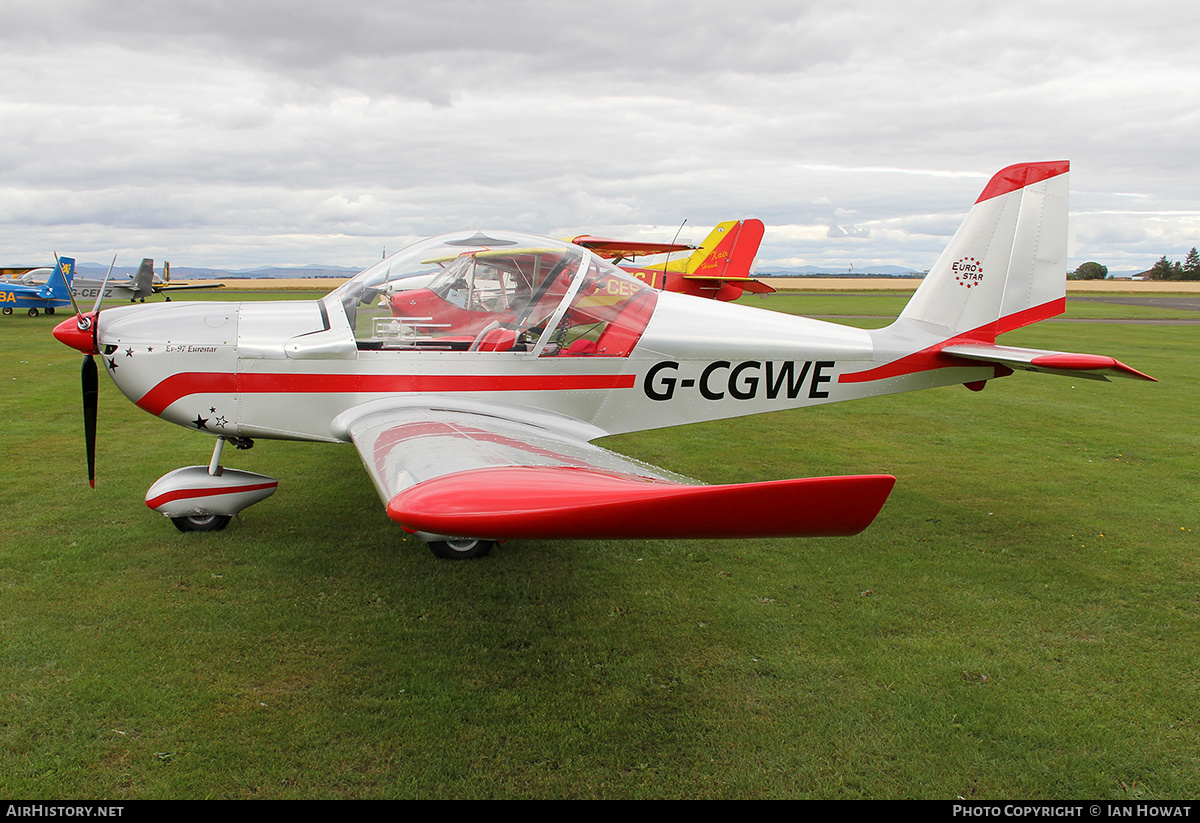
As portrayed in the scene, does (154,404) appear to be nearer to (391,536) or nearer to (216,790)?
(391,536)

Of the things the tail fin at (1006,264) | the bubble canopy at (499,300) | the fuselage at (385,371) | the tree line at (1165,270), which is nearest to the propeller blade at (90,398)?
the fuselage at (385,371)

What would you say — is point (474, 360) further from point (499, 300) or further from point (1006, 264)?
point (1006, 264)

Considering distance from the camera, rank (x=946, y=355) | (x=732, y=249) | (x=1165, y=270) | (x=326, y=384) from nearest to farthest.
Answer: (x=326, y=384), (x=946, y=355), (x=732, y=249), (x=1165, y=270)

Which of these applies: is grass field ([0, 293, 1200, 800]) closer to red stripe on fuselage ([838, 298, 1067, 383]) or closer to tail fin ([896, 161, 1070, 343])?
red stripe on fuselage ([838, 298, 1067, 383])

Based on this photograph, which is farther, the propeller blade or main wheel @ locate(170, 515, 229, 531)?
main wheel @ locate(170, 515, 229, 531)

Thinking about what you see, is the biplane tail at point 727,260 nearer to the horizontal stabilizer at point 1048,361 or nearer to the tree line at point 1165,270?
the horizontal stabilizer at point 1048,361

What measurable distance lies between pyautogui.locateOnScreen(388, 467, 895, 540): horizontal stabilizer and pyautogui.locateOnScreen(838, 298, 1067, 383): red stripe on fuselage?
11.2ft

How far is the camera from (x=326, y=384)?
4664 millimetres

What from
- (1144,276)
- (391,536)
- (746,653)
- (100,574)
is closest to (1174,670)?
(746,653)

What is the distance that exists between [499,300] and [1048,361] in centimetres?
372

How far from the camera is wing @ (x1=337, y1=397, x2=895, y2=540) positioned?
1.97 metres

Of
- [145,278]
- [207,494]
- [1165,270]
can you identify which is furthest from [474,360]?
[1165,270]

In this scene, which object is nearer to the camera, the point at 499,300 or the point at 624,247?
the point at 499,300

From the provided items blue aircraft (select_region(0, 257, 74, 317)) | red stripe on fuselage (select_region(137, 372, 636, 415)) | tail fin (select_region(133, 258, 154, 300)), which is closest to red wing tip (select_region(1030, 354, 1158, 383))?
red stripe on fuselage (select_region(137, 372, 636, 415))
